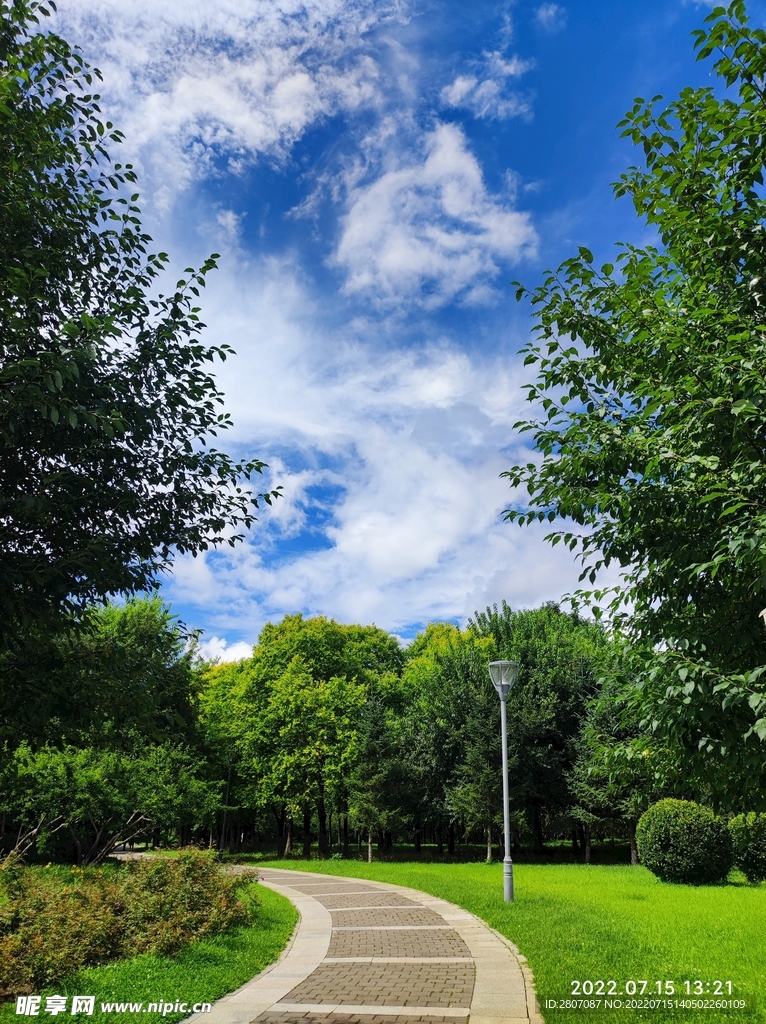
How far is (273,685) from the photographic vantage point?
36.4 meters

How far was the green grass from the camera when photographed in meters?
6.18

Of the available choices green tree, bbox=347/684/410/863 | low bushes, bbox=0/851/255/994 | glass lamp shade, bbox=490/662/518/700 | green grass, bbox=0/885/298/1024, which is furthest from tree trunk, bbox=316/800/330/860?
green grass, bbox=0/885/298/1024

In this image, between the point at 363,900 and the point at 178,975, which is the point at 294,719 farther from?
the point at 178,975

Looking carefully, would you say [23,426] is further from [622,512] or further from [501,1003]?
[501,1003]

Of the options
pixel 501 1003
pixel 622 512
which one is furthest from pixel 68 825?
pixel 622 512

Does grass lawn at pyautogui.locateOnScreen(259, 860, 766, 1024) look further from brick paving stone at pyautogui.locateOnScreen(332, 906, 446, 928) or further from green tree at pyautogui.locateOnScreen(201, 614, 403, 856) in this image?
green tree at pyautogui.locateOnScreen(201, 614, 403, 856)

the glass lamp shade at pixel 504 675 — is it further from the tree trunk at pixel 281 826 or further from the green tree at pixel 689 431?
the tree trunk at pixel 281 826

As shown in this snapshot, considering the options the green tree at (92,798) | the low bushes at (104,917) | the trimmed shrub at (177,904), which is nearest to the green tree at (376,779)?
the green tree at (92,798)

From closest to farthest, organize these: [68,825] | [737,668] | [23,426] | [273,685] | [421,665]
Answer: [23,426] < [737,668] < [68,825] < [273,685] < [421,665]

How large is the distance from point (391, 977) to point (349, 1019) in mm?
1811

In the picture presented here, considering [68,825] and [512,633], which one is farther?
[512,633]

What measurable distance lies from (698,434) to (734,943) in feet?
25.0

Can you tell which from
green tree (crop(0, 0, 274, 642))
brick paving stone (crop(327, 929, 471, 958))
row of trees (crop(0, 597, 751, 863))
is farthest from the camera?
row of trees (crop(0, 597, 751, 863))

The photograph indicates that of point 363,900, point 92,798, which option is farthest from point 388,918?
point 92,798
